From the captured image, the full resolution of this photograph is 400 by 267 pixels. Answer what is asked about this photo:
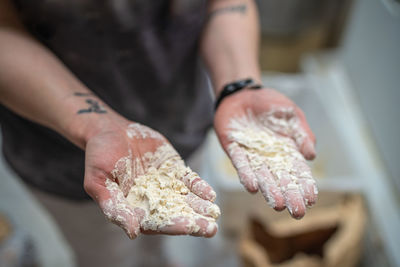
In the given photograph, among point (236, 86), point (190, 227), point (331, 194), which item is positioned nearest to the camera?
point (190, 227)

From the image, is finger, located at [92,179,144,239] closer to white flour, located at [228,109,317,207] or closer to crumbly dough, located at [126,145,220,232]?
crumbly dough, located at [126,145,220,232]

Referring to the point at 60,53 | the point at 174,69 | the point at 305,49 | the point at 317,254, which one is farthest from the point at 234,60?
the point at 305,49

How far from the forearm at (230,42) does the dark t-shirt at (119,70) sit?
3cm

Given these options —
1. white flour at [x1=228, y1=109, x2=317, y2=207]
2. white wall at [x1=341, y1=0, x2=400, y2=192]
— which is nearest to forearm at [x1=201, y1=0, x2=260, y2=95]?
white flour at [x1=228, y1=109, x2=317, y2=207]

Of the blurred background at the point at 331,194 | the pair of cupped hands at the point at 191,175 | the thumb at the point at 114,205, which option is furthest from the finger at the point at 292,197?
the blurred background at the point at 331,194

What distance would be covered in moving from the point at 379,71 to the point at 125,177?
956 millimetres

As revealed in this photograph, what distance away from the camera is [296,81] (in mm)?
1354

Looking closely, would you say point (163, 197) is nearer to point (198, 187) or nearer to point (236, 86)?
point (198, 187)

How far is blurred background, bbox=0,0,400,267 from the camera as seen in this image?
3.33 feet

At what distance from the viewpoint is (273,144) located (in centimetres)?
58

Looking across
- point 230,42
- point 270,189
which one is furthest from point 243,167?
point 230,42

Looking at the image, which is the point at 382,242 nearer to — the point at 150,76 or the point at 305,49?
the point at 150,76

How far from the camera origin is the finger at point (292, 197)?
48 cm

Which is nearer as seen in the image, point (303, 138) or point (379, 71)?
point (303, 138)
